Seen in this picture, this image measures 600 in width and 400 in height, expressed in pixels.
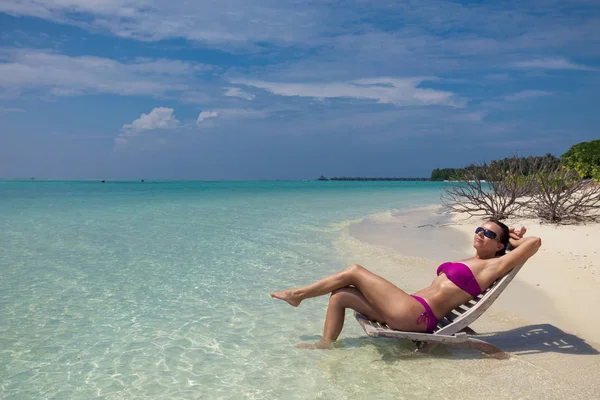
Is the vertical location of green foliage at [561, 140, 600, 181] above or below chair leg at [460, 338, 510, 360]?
above

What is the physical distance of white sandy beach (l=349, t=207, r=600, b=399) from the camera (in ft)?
13.6

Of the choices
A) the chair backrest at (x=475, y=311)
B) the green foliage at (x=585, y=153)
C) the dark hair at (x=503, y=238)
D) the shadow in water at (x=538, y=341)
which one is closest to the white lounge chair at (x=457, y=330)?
the chair backrest at (x=475, y=311)

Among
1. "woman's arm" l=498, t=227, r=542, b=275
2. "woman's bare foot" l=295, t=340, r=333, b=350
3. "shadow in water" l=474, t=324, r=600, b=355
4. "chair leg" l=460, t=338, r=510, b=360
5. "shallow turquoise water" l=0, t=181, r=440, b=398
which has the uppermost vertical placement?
"woman's arm" l=498, t=227, r=542, b=275

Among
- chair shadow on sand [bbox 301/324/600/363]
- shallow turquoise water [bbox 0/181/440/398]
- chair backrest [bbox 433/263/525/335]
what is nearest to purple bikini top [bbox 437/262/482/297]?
chair backrest [bbox 433/263/525/335]

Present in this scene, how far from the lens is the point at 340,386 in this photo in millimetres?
3791

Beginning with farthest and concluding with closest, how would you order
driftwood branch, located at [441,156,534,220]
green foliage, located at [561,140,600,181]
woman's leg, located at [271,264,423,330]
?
green foliage, located at [561,140,600,181] → driftwood branch, located at [441,156,534,220] → woman's leg, located at [271,264,423,330]

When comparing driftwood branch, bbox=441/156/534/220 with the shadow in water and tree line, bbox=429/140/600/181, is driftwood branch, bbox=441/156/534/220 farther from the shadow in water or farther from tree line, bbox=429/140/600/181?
the shadow in water

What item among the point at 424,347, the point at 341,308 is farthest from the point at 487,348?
the point at 341,308

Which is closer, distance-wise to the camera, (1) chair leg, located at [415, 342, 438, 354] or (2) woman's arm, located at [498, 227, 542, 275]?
(2) woman's arm, located at [498, 227, 542, 275]

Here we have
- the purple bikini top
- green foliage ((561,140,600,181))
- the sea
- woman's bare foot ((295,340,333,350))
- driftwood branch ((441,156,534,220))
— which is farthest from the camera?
green foliage ((561,140,600,181))

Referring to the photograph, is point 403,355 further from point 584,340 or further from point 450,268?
point 584,340

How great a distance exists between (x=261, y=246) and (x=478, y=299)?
733cm

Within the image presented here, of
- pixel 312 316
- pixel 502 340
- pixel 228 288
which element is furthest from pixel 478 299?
pixel 228 288

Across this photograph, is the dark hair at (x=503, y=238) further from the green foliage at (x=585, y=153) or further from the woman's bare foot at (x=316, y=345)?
the green foliage at (x=585, y=153)
